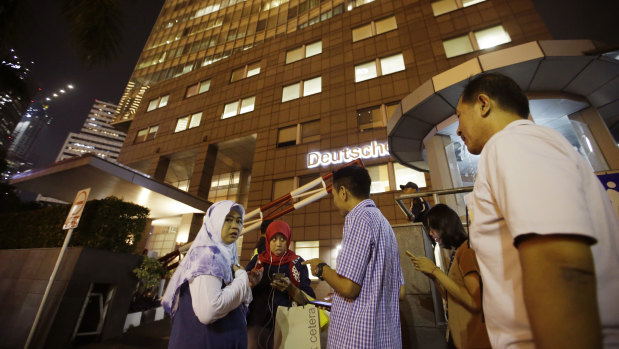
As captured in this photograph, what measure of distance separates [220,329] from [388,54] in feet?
59.4

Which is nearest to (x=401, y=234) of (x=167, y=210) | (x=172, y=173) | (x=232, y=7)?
(x=167, y=210)

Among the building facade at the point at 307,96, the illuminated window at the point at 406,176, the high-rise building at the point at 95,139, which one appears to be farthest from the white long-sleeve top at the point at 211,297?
the high-rise building at the point at 95,139

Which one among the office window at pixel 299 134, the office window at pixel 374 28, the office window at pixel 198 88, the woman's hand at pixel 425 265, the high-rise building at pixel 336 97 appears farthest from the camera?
the office window at pixel 198 88

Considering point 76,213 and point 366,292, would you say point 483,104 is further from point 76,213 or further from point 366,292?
point 76,213

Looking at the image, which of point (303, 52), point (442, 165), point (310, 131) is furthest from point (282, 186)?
point (303, 52)

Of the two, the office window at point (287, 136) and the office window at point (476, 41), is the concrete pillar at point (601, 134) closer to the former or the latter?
the office window at point (476, 41)

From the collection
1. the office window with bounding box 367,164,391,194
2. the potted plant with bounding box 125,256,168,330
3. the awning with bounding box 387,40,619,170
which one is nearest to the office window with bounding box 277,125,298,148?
the office window with bounding box 367,164,391,194

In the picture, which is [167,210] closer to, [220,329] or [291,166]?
[291,166]

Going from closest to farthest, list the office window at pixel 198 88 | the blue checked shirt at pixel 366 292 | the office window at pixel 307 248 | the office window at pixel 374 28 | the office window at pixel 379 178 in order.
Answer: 1. the blue checked shirt at pixel 366 292
2. the office window at pixel 307 248
3. the office window at pixel 379 178
4. the office window at pixel 374 28
5. the office window at pixel 198 88

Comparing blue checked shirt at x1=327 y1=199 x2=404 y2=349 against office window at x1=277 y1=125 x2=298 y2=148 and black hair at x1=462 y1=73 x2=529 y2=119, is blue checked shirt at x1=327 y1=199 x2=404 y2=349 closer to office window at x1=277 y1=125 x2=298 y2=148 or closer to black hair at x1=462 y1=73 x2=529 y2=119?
black hair at x1=462 y1=73 x2=529 y2=119

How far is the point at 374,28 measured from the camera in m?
17.7

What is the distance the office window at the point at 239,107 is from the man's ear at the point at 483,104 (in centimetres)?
1965

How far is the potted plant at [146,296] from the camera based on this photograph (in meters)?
6.31

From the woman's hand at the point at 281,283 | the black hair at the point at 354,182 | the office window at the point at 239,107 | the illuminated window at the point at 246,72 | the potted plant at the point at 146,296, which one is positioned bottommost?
the potted plant at the point at 146,296
